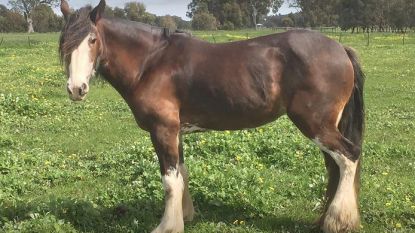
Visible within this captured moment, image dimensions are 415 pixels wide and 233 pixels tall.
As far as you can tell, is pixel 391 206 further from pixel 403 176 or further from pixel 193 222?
pixel 193 222

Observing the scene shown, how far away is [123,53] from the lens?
17.5 ft

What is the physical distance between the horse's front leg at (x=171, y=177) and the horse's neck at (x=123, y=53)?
629 mm

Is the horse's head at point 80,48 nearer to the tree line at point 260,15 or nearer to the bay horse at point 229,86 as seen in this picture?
the bay horse at point 229,86

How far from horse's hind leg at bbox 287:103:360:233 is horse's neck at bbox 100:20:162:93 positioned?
1.64 metres

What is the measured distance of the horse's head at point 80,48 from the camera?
479 cm

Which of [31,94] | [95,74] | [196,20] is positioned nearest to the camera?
[95,74]

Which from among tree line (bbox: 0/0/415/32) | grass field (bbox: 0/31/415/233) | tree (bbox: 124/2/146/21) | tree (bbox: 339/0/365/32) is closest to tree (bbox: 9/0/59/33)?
tree line (bbox: 0/0/415/32)

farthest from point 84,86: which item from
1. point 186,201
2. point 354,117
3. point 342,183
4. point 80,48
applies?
point 354,117

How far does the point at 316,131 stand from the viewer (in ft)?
17.0

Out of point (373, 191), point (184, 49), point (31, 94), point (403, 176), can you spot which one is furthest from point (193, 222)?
point (31, 94)

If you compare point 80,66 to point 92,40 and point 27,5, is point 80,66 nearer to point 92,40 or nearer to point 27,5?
point 92,40

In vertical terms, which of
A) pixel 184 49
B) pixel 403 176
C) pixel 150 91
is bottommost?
pixel 403 176

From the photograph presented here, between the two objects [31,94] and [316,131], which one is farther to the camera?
[31,94]

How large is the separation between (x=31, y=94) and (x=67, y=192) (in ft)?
33.9
